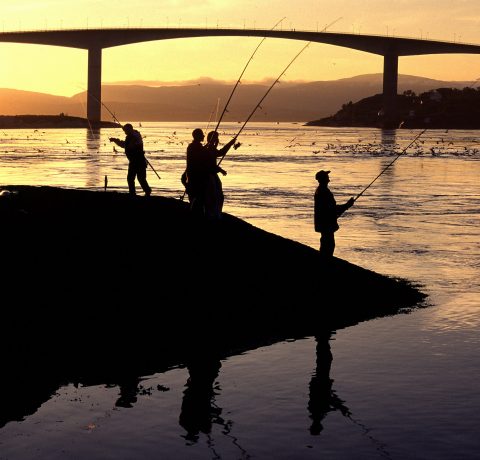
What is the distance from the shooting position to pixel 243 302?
1222cm

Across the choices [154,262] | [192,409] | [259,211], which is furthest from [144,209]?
[259,211]

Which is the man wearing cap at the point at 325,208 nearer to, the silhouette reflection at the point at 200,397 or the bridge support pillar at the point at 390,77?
the silhouette reflection at the point at 200,397

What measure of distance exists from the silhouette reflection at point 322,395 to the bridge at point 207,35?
375 feet

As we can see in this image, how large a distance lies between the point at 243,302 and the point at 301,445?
4.95 m

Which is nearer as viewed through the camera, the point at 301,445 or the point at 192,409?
the point at 301,445

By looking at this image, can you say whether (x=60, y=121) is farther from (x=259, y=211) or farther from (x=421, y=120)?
(x=259, y=211)

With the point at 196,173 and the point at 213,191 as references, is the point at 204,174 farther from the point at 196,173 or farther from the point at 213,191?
the point at 213,191

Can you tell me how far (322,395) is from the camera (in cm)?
874

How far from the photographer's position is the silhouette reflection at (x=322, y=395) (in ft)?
26.5

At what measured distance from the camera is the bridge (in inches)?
4990

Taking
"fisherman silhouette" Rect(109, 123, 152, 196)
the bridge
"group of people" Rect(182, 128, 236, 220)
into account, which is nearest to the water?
"group of people" Rect(182, 128, 236, 220)

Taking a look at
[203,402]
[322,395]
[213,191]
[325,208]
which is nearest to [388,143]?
[213,191]

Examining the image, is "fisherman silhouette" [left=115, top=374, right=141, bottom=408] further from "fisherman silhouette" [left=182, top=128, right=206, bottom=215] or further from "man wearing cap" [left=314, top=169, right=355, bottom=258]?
"fisherman silhouette" [left=182, top=128, right=206, bottom=215]

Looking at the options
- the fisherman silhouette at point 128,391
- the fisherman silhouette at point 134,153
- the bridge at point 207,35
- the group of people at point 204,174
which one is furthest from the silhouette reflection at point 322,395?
the bridge at point 207,35
